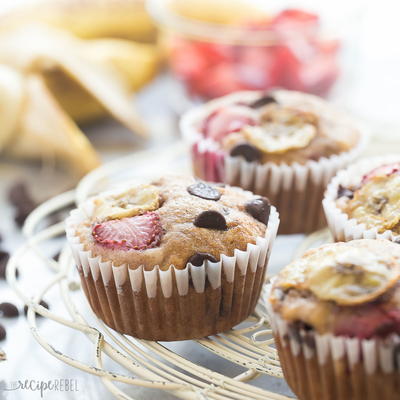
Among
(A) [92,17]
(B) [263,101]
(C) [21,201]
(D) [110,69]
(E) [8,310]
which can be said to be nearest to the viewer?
(E) [8,310]

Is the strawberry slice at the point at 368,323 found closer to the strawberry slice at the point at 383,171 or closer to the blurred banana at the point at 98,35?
the strawberry slice at the point at 383,171

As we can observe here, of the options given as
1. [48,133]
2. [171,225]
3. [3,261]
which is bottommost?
[3,261]

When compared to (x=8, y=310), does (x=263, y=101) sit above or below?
above

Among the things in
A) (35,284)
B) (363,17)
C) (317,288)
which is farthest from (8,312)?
(363,17)

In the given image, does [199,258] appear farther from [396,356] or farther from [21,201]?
[21,201]

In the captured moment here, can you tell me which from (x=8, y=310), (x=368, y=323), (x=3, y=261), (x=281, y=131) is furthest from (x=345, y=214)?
(x=3, y=261)

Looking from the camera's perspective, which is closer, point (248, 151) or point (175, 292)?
point (175, 292)

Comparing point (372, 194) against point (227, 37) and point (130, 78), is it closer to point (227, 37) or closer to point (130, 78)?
point (227, 37)
